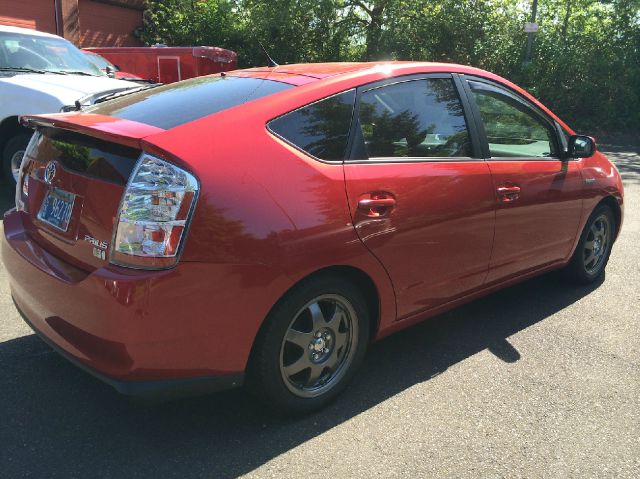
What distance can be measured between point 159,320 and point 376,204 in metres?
1.16

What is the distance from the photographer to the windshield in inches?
273

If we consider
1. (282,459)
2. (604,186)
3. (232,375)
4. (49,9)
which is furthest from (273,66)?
(49,9)

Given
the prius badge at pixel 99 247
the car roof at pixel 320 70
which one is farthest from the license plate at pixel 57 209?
the car roof at pixel 320 70

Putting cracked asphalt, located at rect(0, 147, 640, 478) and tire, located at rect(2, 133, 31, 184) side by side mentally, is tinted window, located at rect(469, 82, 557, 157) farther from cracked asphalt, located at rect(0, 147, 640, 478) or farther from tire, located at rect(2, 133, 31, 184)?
tire, located at rect(2, 133, 31, 184)

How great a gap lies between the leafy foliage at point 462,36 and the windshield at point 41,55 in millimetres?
12046

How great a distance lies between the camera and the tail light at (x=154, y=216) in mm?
2283

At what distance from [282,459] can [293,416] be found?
0.29 meters

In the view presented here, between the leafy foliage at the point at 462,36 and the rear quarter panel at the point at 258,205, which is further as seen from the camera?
the leafy foliage at the point at 462,36

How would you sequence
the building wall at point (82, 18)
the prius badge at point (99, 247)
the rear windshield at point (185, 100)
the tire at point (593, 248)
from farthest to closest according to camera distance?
the building wall at point (82, 18) < the tire at point (593, 248) < the rear windshield at point (185, 100) < the prius badge at point (99, 247)

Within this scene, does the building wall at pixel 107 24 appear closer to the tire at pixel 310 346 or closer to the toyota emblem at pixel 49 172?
the toyota emblem at pixel 49 172

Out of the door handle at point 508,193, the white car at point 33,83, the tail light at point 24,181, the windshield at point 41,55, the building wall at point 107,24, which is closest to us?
the tail light at point 24,181

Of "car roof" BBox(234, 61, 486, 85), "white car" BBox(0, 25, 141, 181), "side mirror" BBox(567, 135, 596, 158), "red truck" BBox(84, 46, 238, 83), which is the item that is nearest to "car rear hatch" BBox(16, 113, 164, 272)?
"car roof" BBox(234, 61, 486, 85)

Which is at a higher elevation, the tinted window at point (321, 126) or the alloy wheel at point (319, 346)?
the tinted window at point (321, 126)

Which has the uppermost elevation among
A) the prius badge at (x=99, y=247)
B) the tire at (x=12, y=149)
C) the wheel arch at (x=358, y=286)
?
the prius badge at (x=99, y=247)
